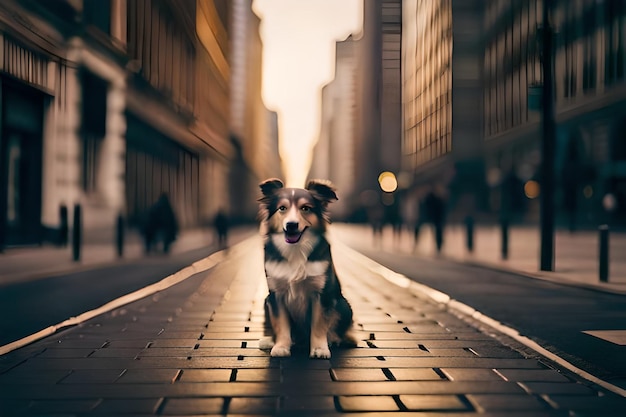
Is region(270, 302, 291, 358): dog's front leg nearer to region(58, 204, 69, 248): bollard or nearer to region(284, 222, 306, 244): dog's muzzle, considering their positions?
region(284, 222, 306, 244): dog's muzzle

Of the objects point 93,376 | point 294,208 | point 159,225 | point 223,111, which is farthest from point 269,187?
point 223,111

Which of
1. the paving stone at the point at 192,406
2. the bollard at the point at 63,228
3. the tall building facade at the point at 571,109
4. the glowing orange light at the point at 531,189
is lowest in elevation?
the paving stone at the point at 192,406

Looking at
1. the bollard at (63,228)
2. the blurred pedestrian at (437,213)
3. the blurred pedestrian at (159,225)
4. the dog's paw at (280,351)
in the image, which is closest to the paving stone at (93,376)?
the dog's paw at (280,351)

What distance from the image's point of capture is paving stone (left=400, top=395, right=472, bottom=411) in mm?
4075

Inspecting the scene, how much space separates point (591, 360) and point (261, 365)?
2.54 metres

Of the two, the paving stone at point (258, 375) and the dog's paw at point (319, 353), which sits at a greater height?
the dog's paw at point (319, 353)

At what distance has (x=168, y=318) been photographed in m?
7.91

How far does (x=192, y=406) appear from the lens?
4.12m

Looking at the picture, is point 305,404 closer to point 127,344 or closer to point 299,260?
point 299,260

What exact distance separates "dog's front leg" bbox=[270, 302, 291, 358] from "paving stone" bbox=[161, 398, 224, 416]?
4.08ft

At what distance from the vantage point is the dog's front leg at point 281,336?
5471mm

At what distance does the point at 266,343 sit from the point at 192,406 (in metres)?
1.72

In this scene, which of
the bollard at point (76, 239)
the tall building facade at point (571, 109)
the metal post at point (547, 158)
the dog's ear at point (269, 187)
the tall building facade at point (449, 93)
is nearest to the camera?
the dog's ear at point (269, 187)

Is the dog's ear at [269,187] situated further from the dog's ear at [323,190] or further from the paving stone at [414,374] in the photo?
the paving stone at [414,374]
